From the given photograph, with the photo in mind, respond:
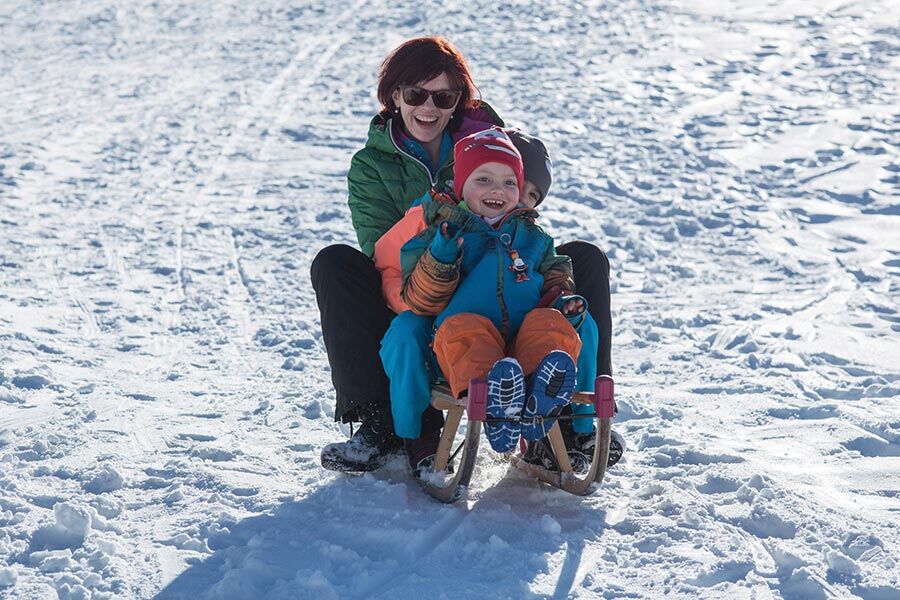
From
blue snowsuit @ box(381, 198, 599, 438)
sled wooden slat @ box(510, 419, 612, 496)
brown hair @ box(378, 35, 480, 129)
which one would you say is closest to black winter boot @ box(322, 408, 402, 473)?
blue snowsuit @ box(381, 198, 599, 438)

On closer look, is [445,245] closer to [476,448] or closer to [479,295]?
[479,295]

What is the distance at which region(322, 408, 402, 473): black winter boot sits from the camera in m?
3.39

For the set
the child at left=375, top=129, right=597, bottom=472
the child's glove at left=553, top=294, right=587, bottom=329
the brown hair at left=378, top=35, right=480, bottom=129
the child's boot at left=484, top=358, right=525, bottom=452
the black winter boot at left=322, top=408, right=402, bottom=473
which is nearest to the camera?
the child's boot at left=484, top=358, right=525, bottom=452

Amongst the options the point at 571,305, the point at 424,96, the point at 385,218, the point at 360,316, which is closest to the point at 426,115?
the point at 424,96

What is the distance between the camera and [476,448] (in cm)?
309

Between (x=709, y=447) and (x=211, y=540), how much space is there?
170cm

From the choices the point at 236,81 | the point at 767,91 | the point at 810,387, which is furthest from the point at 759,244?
the point at 236,81

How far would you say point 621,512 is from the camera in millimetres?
3264

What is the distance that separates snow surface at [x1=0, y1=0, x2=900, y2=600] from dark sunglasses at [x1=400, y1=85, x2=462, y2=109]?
3.93 ft

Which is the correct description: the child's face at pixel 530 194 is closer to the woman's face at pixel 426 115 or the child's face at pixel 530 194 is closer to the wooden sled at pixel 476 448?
the woman's face at pixel 426 115

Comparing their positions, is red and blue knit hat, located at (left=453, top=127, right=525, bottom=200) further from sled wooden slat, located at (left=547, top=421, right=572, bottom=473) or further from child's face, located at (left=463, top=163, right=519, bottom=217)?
sled wooden slat, located at (left=547, top=421, right=572, bottom=473)

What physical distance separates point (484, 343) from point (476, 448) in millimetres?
295

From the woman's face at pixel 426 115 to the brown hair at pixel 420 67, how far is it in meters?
0.02

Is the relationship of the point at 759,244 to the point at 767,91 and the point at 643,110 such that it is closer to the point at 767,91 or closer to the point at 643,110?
the point at 643,110
